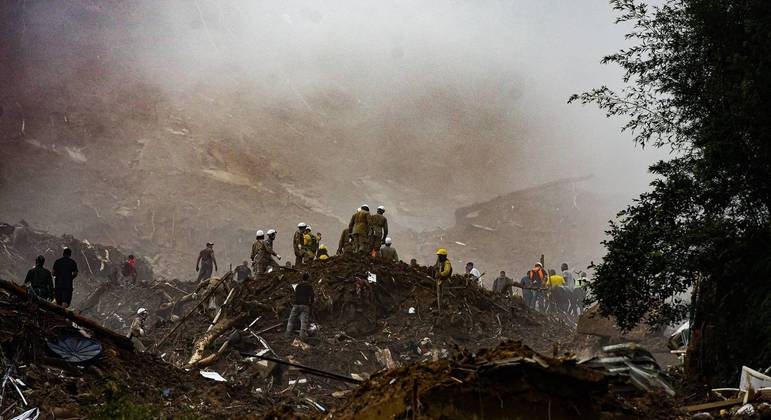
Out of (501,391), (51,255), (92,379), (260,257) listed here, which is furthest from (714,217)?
(51,255)

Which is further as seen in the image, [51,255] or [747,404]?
[51,255]

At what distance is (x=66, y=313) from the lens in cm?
1039

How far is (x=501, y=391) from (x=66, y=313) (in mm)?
6799

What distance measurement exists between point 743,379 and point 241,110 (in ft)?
164

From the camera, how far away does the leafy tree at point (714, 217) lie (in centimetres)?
1052

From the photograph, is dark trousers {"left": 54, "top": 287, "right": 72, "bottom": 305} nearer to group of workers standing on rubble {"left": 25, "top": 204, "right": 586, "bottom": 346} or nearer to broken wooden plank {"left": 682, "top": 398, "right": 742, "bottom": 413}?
group of workers standing on rubble {"left": 25, "top": 204, "right": 586, "bottom": 346}

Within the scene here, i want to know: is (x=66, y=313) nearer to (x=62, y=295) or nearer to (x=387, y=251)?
(x=62, y=295)

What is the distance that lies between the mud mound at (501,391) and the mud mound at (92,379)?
3.32 m

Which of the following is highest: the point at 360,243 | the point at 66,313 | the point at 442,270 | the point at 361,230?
the point at 361,230

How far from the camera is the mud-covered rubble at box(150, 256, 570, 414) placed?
1413cm

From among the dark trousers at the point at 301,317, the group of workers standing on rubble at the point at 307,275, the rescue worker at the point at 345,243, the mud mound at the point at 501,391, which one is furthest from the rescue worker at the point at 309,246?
the mud mound at the point at 501,391

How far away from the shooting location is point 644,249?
1087 cm

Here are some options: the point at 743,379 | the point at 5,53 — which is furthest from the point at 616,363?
Answer: the point at 5,53

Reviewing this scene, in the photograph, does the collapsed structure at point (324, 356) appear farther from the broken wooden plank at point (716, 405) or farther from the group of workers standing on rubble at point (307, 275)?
the broken wooden plank at point (716, 405)
